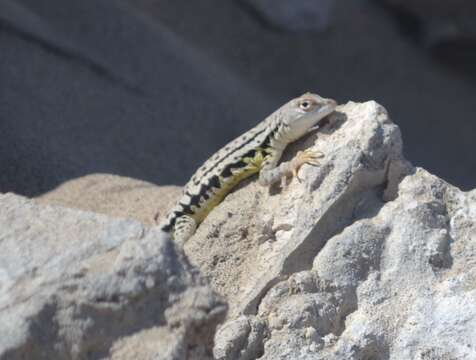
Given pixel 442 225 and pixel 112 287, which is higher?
pixel 442 225

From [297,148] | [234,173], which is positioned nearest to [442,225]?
[297,148]

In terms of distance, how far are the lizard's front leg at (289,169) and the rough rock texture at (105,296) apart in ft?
4.89

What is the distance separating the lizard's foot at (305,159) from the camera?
14.5 ft

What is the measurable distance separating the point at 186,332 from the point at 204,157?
502 centimetres

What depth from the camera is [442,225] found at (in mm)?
4293

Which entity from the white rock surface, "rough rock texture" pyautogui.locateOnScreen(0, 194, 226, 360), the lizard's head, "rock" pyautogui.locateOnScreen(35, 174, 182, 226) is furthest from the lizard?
"rough rock texture" pyautogui.locateOnScreen(0, 194, 226, 360)

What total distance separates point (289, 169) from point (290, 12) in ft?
20.0

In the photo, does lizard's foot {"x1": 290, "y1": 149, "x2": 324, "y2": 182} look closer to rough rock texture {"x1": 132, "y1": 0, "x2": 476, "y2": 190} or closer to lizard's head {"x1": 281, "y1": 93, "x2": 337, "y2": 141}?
lizard's head {"x1": 281, "y1": 93, "x2": 337, "y2": 141}

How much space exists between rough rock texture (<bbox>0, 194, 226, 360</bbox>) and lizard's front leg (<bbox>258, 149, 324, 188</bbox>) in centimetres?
149

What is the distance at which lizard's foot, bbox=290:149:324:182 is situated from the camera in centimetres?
443

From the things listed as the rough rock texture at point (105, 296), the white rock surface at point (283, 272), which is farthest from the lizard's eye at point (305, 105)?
the rough rock texture at point (105, 296)

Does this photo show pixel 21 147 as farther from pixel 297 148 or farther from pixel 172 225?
pixel 297 148

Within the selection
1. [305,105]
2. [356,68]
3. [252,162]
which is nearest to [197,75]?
[356,68]

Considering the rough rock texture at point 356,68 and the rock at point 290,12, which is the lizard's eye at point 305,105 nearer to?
the rough rock texture at point 356,68
